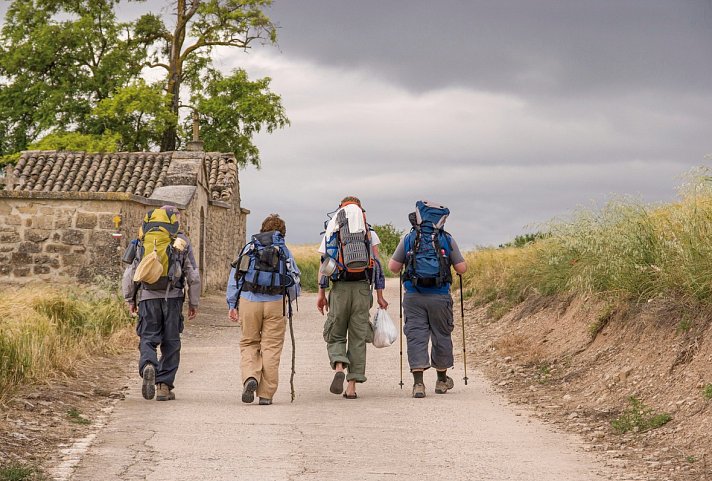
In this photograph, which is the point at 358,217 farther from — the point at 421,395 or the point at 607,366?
the point at 607,366

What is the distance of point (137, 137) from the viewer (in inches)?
1720

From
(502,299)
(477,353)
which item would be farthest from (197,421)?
(502,299)

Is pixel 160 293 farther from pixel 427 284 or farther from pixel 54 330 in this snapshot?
pixel 54 330

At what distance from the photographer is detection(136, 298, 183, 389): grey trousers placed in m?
10.3

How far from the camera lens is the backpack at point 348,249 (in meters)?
Answer: 10.2

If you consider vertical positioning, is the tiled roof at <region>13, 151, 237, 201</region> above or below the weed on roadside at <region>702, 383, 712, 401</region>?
above

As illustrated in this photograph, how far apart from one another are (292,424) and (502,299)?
11.1 m

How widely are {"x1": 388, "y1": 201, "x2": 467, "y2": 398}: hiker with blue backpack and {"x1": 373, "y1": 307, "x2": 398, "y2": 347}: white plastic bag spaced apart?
0.67 ft

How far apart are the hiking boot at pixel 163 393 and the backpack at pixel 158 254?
3.29 feet

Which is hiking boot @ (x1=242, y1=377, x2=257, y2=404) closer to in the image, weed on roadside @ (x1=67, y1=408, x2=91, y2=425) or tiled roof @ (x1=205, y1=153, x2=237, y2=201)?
weed on roadside @ (x1=67, y1=408, x2=91, y2=425)

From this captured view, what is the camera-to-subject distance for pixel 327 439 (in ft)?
26.3

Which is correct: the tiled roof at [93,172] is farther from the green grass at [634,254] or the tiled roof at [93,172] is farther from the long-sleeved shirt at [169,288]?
the long-sleeved shirt at [169,288]

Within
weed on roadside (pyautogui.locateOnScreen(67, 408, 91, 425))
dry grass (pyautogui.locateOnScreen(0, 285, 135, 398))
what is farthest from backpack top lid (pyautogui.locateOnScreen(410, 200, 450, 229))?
dry grass (pyautogui.locateOnScreen(0, 285, 135, 398))

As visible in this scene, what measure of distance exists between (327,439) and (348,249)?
263 cm
